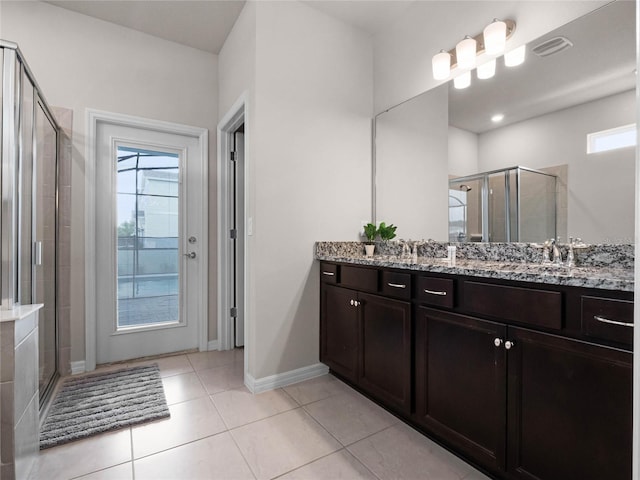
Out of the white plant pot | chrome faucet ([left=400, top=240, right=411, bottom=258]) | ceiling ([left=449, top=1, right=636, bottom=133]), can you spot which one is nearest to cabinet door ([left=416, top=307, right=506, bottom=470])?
chrome faucet ([left=400, top=240, right=411, bottom=258])

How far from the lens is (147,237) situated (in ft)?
9.07

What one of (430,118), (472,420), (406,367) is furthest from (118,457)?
(430,118)

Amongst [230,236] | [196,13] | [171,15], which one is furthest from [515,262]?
[171,15]

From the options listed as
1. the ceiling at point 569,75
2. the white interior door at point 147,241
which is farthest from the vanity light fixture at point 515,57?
the white interior door at point 147,241

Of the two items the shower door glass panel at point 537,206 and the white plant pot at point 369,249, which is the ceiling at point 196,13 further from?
the white plant pot at point 369,249

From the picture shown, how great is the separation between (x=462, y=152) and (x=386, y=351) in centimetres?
135

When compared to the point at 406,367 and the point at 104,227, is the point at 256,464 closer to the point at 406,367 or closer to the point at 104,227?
the point at 406,367

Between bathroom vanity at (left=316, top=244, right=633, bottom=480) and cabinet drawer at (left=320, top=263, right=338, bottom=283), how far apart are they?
35 centimetres

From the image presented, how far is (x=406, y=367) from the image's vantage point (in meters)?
1.67

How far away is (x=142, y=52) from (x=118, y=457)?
2914mm

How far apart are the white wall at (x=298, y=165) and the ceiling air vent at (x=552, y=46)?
4.15 feet

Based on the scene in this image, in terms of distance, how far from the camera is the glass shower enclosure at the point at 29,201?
141cm

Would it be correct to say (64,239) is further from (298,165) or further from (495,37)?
(495,37)

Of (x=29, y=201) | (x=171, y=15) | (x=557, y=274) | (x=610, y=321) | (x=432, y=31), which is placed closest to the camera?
(x=610, y=321)
